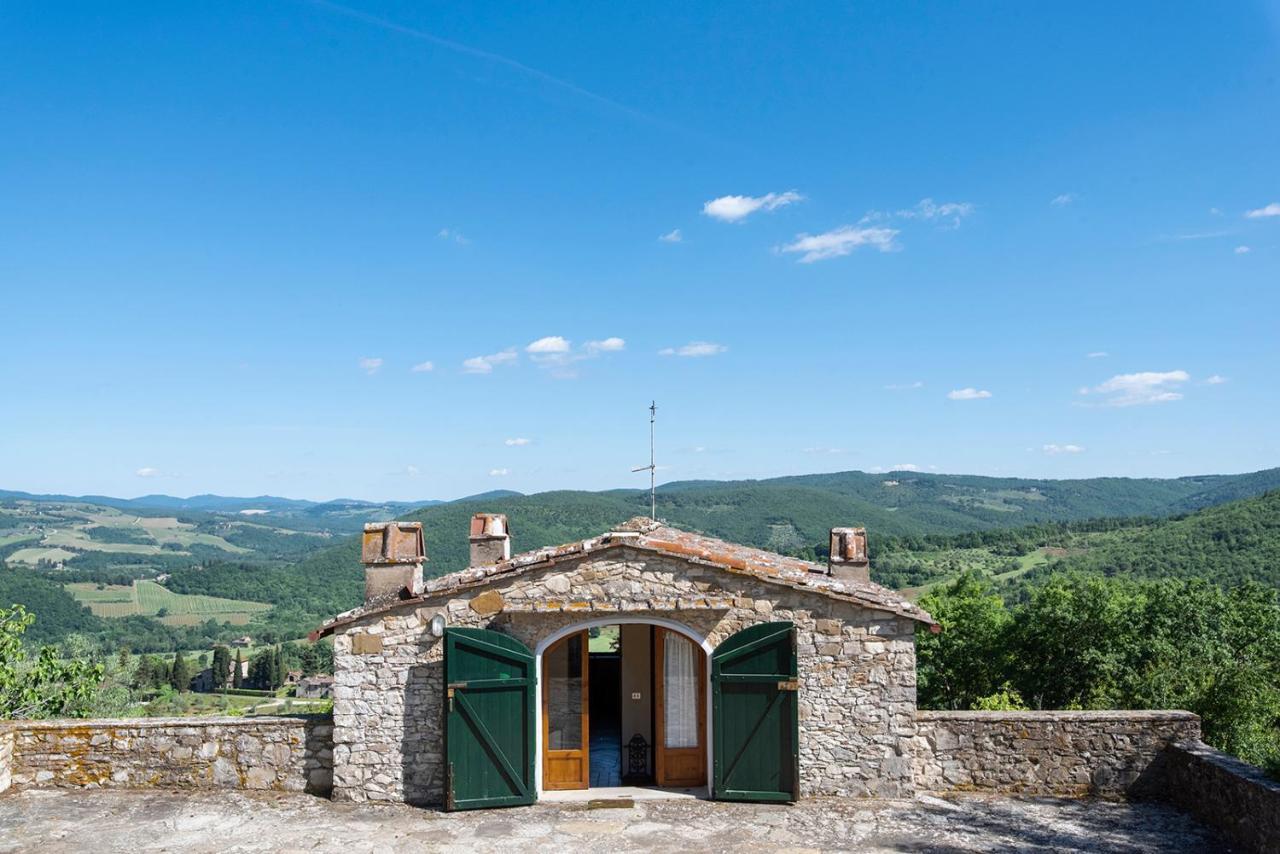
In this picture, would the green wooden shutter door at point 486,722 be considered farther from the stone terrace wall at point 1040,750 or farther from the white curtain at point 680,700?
the stone terrace wall at point 1040,750

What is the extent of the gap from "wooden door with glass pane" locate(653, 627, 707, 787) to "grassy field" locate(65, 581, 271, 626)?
12610cm

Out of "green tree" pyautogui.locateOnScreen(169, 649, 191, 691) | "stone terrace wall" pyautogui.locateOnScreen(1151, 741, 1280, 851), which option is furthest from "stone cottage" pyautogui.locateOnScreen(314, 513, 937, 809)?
"green tree" pyautogui.locateOnScreen(169, 649, 191, 691)

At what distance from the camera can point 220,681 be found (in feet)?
232

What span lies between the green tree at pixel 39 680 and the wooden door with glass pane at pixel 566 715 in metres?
10.8

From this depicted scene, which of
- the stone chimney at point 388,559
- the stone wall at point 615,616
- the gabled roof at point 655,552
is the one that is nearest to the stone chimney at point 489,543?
the stone chimney at point 388,559

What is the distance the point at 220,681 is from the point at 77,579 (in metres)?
102

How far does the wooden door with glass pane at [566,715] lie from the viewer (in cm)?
1091

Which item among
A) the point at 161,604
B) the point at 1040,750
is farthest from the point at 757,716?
the point at 161,604

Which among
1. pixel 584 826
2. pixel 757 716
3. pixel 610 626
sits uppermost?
pixel 610 626

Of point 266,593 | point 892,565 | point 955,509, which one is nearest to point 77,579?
point 266,593

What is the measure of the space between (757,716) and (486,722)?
340cm

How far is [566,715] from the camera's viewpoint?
10984 mm

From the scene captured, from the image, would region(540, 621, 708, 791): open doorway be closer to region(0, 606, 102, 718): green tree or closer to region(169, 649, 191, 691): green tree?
region(0, 606, 102, 718): green tree

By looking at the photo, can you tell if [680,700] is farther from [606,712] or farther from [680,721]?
[606,712]
